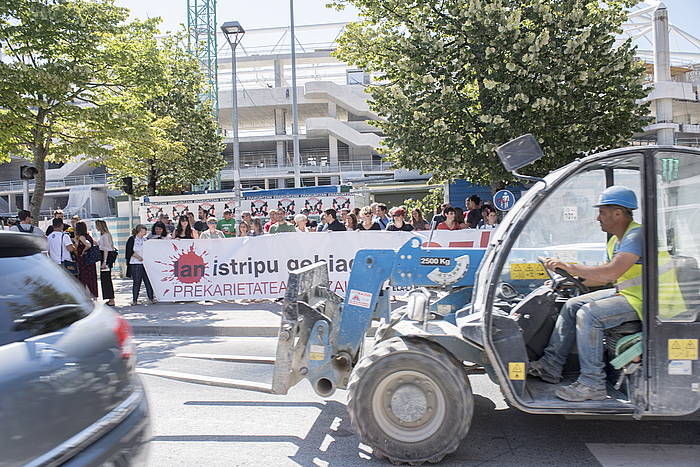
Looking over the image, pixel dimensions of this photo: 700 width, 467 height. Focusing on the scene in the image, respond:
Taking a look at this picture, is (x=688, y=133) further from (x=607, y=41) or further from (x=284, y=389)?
(x=284, y=389)

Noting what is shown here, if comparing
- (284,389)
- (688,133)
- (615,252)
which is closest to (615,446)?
(615,252)

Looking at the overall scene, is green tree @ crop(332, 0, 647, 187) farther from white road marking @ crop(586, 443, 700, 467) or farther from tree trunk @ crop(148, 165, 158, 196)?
tree trunk @ crop(148, 165, 158, 196)

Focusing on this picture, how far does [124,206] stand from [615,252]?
2471cm

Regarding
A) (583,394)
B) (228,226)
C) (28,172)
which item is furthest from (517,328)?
(28,172)

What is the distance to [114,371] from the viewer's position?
293 centimetres

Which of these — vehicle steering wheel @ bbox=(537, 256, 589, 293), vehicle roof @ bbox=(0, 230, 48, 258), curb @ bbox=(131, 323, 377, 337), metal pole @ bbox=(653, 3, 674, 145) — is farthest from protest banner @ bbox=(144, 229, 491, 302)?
metal pole @ bbox=(653, 3, 674, 145)

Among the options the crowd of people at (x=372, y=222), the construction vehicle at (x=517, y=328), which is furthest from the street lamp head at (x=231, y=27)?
the construction vehicle at (x=517, y=328)

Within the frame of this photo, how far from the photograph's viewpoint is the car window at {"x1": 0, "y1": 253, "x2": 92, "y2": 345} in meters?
2.61

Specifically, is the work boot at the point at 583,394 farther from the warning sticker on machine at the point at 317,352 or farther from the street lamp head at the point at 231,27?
the street lamp head at the point at 231,27

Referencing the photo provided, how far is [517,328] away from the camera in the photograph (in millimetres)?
4051

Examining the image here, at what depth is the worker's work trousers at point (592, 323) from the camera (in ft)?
12.8

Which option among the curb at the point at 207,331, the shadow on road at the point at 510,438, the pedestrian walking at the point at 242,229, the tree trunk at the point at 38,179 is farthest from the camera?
the tree trunk at the point at 38,179

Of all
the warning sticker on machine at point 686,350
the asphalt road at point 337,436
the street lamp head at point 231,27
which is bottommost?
the asphalt road at point 337,436

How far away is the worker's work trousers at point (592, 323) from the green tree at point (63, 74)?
12.3 m
